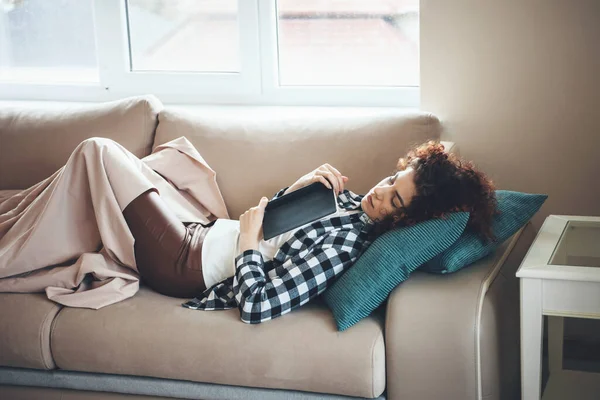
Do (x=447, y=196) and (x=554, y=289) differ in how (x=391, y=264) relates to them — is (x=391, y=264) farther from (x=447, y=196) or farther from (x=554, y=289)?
(x=554, y=289)

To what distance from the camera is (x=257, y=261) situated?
6.36 ft

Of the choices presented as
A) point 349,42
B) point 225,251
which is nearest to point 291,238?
point 225,251

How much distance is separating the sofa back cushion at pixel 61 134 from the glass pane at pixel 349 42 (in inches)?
26.6

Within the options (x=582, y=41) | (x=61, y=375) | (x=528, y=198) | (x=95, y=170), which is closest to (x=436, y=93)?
(x=582, y=41)

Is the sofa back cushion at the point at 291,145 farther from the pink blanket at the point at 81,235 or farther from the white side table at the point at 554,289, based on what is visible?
the white side table at the point at 554,289

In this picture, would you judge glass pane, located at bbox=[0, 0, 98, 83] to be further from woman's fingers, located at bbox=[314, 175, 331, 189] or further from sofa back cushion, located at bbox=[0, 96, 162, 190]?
woman's fingers, located at bbox=[314, 175, 331, 189]

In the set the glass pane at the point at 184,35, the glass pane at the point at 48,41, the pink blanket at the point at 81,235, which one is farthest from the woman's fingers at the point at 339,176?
the glass pane at the point at 48,41

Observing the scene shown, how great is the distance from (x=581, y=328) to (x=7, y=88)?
2.56m

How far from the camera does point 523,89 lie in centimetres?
243

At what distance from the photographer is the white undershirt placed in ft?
6.70

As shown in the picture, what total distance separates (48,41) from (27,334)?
1.74m

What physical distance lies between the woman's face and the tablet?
11 cm

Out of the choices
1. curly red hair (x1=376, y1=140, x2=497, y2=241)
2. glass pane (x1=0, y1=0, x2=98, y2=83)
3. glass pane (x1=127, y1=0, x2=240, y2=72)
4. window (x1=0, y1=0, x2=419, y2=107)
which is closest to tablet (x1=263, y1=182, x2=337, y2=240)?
curly red hair (x1=376, y1=140, x2=497, y2=241)

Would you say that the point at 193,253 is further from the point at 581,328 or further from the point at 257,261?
the point at 581,328
